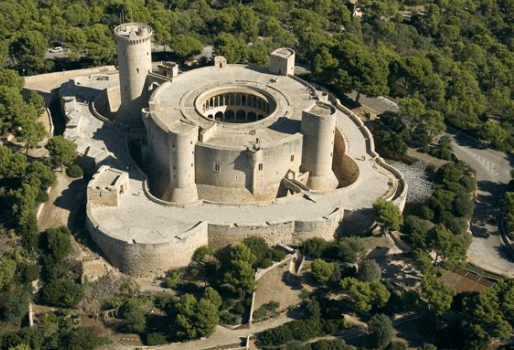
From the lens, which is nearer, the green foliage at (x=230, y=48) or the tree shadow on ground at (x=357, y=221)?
the tree shadow on ground at (x=357, y=221)

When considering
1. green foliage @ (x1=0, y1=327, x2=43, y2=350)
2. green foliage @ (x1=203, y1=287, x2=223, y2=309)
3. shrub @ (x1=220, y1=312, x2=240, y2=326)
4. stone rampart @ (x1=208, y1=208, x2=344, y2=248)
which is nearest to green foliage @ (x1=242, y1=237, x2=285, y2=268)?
stone rampart @ (x1=208, y1=208, x2=344, y2=248)

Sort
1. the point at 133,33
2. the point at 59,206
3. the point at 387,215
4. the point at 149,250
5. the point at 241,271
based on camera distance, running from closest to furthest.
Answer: the point at 241,271
the point at 149,250
the point at 387,215
the point at 59,206
the point at 133,33

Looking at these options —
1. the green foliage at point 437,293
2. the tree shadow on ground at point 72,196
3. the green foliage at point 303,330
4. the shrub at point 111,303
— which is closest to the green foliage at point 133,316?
the shrub at point 111,303

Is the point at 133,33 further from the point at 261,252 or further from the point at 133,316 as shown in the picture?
the point at 133,316

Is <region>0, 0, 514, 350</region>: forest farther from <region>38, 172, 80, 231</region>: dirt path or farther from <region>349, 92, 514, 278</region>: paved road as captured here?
<region>349, 92, 514, 278</region>: paved road

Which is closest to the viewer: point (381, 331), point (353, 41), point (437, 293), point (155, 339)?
point (381, 331)

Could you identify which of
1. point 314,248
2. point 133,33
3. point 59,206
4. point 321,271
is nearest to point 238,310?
point 321,271

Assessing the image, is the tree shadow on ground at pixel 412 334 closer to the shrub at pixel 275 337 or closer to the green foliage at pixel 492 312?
the green foliage at pixel 492 312
